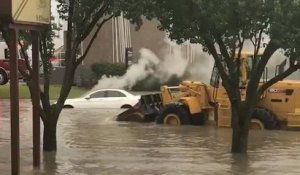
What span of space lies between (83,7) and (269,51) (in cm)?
398

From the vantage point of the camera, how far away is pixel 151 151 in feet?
49.6

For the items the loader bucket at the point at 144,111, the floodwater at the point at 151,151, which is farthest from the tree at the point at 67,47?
the loader bucket at the point at 144,111

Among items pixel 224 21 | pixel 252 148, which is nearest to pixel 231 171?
pixel 224 21

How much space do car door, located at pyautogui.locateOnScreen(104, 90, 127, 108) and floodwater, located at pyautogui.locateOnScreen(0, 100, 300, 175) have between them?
7040 millimetres

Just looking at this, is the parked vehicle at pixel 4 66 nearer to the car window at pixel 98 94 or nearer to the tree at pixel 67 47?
the car window at pixel 98 94

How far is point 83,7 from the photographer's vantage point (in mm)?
13867

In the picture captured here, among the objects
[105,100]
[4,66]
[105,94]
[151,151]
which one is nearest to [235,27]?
[151,151]

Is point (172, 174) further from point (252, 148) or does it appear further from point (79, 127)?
point (79, 127)

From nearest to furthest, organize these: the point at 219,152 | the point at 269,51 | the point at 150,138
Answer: the point at 269,51 < the point at 219,152 < the point at 150,138

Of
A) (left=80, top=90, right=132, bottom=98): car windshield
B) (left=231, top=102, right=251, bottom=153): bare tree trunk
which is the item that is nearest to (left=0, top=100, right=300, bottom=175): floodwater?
(left=231, top=102, right=251, bottom=153): bare tree trunk

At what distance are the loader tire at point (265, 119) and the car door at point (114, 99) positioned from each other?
11112 millimetres

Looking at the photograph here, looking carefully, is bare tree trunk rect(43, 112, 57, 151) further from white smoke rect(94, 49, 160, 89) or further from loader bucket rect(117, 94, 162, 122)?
white smoke rect(94, 49, 160, 89)

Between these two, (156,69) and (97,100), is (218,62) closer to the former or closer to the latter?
(97,100)

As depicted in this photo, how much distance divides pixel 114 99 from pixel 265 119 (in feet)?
38.7
